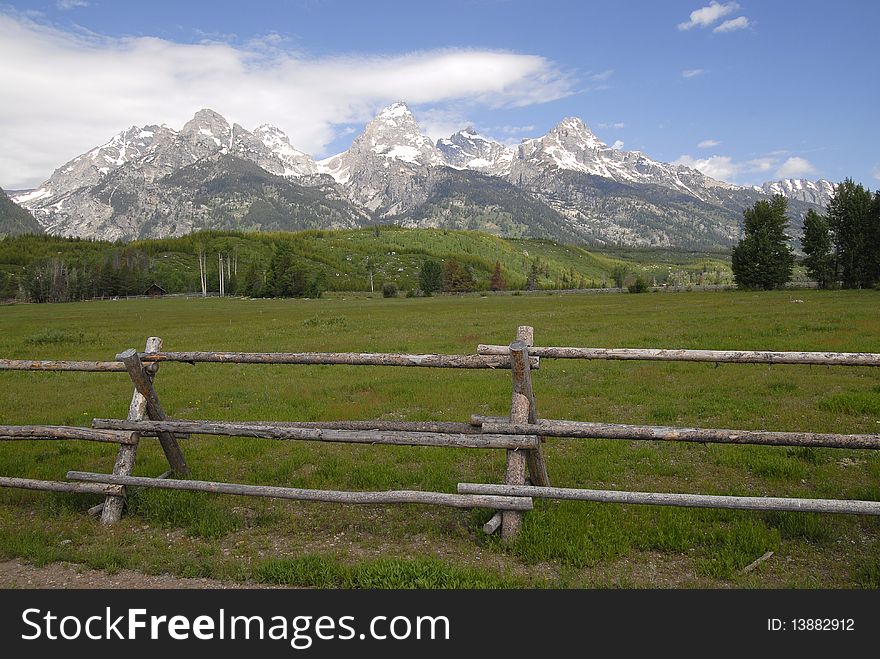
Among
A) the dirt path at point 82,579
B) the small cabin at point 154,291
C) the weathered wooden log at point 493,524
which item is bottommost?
the dirt path at point 82,579

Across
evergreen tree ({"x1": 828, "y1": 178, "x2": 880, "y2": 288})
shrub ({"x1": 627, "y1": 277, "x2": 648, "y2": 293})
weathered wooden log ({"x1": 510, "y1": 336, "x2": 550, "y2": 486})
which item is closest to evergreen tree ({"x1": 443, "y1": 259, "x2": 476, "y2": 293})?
shrub ({"x1": 627, "y1": 277, "x2": 648, "y2": 293})

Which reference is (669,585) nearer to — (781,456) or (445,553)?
(445,553)

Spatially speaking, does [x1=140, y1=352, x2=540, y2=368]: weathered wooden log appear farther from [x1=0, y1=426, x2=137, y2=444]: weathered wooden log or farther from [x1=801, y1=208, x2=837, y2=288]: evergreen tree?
[x1=801, y1=208, x2=837, y2=288]: evergreen tree

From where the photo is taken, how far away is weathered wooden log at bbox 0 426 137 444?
7348 millimetres

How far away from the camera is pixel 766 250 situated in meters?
87.5

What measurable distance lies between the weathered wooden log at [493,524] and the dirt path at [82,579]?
2.48 metres

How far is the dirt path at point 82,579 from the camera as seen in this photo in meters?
5.61

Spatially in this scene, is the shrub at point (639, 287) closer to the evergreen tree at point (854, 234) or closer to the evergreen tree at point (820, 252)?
the evergreen tree at point (820, 252)

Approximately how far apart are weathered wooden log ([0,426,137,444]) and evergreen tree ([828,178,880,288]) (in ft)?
324

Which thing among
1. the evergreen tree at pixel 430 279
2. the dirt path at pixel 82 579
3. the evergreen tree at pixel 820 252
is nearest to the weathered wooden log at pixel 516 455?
the dirt path at pixel 82 579

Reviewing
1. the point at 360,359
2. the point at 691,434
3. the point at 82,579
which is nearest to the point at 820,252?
the point at 691,434

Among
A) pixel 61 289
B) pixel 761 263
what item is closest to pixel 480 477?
pixel 761 263

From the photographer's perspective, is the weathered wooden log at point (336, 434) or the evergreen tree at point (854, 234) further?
the evergreen tree at point (854, 234)

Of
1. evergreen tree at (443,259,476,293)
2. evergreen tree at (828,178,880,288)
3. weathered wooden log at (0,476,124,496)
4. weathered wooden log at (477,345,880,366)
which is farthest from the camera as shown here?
evergreen tree at (443,259,476,293)
